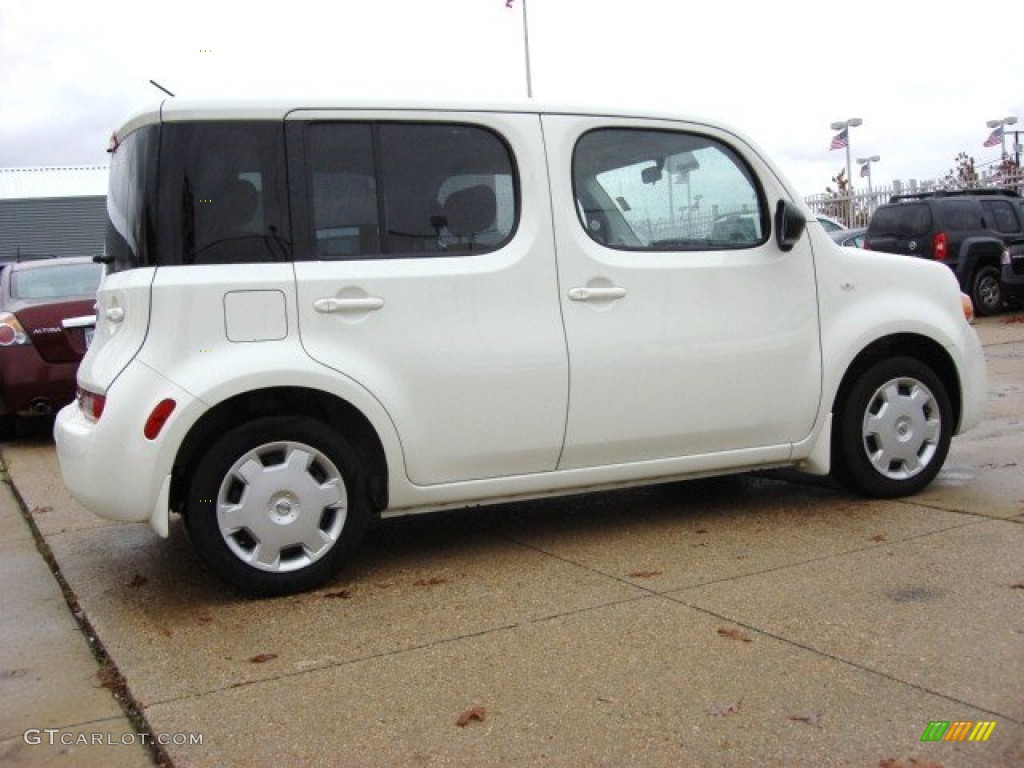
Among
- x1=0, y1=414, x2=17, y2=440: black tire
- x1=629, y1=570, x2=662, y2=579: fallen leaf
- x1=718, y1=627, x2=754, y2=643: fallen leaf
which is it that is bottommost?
x1=718, y1=627, x2=754, y2=643: fallen leaf

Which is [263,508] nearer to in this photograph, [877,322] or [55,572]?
[55,572]

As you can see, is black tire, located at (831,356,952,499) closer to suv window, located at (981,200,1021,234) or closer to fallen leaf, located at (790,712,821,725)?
fallen leaf, located at (790,712,821,725)

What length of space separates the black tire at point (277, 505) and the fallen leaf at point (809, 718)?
1985 millimetres

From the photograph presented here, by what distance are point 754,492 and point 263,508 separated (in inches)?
110

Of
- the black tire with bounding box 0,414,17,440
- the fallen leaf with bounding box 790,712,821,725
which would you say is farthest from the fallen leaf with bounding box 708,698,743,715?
the black tire with bounding box 0,414,17,440

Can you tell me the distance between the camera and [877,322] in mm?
5410

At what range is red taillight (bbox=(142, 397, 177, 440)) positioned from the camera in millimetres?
4172

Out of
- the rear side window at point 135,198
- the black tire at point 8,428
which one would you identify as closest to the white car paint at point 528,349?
the rear side window at point 135,198

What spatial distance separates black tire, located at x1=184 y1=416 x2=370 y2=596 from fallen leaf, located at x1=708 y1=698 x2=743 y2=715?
1784 millimetres

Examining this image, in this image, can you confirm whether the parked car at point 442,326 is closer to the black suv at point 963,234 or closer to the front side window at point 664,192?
the front side window at point 664,192

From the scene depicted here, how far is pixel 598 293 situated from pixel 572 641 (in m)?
1.63

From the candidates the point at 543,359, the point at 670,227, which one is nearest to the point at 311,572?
the point at 543,359

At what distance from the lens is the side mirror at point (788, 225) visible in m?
5.19

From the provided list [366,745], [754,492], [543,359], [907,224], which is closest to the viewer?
[366,745]
